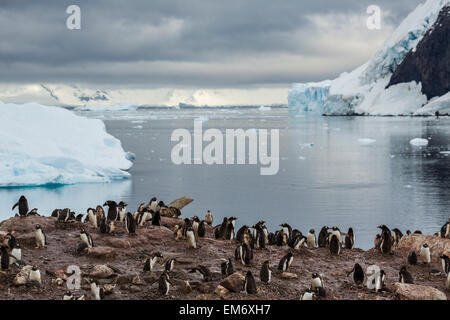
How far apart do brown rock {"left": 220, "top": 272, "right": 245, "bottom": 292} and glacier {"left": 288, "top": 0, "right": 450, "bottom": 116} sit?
114 metres

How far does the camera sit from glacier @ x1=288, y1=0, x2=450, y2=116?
118938 mm

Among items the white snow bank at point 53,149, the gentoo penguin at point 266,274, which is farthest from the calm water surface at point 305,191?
the gentoo penguin at point 266,274

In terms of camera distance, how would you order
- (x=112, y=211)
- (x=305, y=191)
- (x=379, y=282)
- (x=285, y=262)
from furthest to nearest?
(x=305, y=191) → (x=112, y=211) → (x=285, y=262) → (x=379, y=282)

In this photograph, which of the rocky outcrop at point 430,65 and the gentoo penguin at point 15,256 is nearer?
the gentoo penguin at point 15,256

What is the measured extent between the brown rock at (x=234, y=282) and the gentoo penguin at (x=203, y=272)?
23.2 inches

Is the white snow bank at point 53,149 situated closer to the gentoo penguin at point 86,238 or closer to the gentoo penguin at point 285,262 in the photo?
the gentoo penguin at point 86,238

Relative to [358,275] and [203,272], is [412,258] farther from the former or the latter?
[203,272]

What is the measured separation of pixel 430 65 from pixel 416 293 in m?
119

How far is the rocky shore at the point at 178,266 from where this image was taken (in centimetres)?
958

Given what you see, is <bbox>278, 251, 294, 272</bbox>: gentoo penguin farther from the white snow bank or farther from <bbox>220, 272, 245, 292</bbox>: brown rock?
the white snow bank

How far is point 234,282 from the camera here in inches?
382

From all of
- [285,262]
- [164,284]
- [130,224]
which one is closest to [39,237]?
[130,224]

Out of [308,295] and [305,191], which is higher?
[308,295]

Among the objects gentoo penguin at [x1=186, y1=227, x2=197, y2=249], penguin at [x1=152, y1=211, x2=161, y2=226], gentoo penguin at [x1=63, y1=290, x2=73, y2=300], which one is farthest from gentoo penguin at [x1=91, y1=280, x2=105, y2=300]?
penguin at [x1=152, y1=211, x2=161, y2=226]
